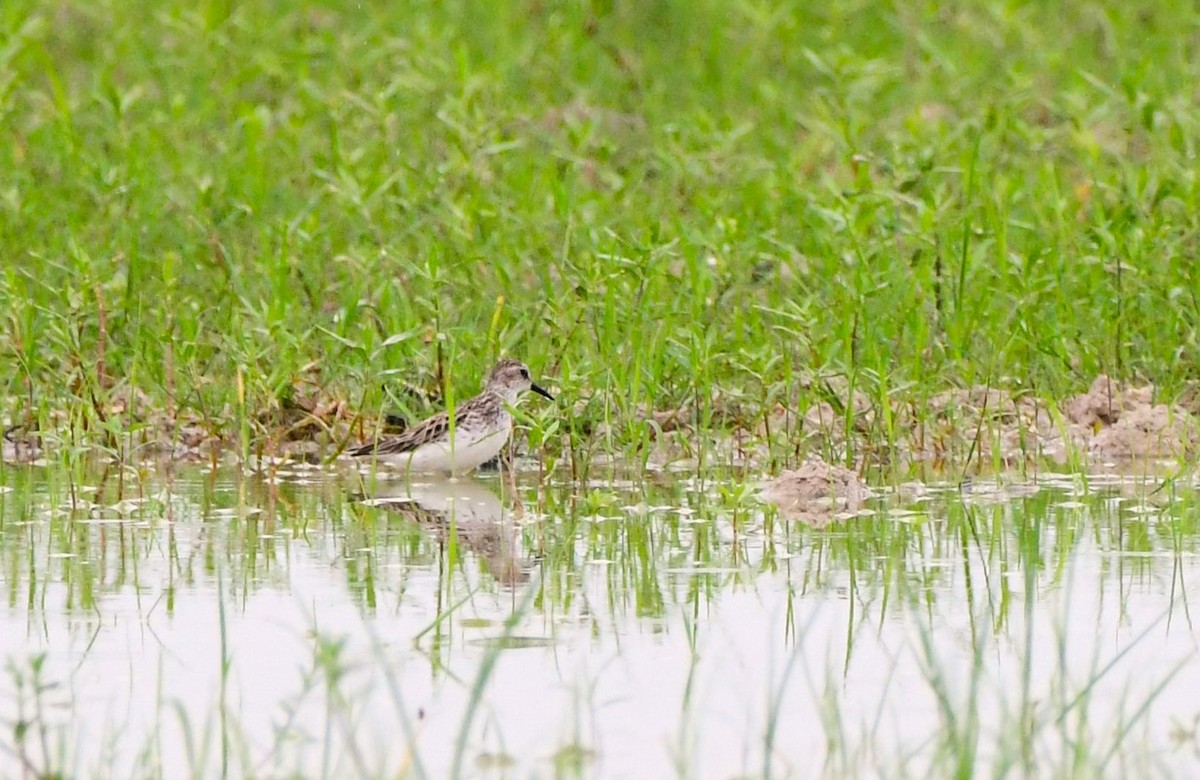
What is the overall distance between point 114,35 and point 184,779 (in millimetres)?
10433

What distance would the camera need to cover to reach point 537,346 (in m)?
9.59

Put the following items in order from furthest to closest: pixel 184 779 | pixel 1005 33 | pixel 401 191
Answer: pixel 1005 33
pixel 401 191
pixel 184 779

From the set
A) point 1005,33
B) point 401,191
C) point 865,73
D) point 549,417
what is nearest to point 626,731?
point 549,417

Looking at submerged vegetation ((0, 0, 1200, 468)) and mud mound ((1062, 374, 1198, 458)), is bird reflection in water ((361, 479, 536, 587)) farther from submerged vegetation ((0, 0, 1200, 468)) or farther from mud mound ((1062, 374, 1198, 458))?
mud mound ((1062, 374, 1198, 458))

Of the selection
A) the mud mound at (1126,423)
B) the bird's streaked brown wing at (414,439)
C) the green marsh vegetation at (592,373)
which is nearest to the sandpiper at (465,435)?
the bird's streaked brown wing at (414,439)

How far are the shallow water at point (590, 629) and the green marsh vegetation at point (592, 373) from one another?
0.07 ft

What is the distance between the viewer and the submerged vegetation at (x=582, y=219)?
29.8 feet

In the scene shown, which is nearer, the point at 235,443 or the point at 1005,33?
the point at 235,443

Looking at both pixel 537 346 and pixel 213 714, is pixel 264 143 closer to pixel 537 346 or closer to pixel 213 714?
pixel 537 346

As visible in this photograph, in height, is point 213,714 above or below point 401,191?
below

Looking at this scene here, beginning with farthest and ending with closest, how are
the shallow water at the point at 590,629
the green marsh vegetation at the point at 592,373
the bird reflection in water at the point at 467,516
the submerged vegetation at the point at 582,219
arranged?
the submerged vegetation at the point at 582,219 → the bird reflection in water at the point at 467,516 → the green marsh vegetation at the point at 592,373 → the shallow water at the point at 590,629

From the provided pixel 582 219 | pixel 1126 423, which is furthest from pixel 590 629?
pixel 582 219

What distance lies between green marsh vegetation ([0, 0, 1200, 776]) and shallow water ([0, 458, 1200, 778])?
22 mm

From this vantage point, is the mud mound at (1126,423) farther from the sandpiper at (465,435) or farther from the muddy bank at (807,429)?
the sandpiper at (465,435)
